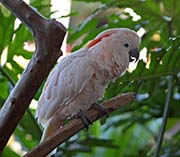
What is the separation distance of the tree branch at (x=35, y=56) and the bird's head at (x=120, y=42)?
12 centimetres

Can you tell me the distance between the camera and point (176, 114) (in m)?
1.28

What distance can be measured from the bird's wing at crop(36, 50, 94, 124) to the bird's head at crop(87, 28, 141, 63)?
4 centimetres

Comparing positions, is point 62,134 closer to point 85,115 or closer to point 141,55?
point 85,115

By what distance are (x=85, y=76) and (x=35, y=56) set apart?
11 cm

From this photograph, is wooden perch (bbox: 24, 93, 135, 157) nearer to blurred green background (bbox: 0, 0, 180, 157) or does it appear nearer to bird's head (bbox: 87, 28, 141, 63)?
bird's head (bbox: 87, 28, 141, 63)

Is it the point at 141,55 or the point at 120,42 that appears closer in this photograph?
the point at 120,42

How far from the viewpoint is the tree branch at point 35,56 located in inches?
24.6

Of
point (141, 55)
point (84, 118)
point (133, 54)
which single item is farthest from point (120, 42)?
point (141, 55)

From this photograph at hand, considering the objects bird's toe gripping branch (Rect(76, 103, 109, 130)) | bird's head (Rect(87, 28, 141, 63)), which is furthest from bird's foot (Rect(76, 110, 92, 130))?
bird's head (Rect(87, 28, 141, 63))

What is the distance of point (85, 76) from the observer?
2.40ft

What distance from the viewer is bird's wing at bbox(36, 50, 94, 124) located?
73cm

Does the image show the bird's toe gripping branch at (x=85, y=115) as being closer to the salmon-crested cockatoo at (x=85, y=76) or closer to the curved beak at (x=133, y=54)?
the salmon-crested cockatoo at (x=85, y=76)

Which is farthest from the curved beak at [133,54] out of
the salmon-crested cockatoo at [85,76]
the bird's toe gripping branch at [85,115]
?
the bird's toe gripping branch at [85,115]

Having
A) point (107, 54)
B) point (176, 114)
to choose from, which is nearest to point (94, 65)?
point (107, 54)
